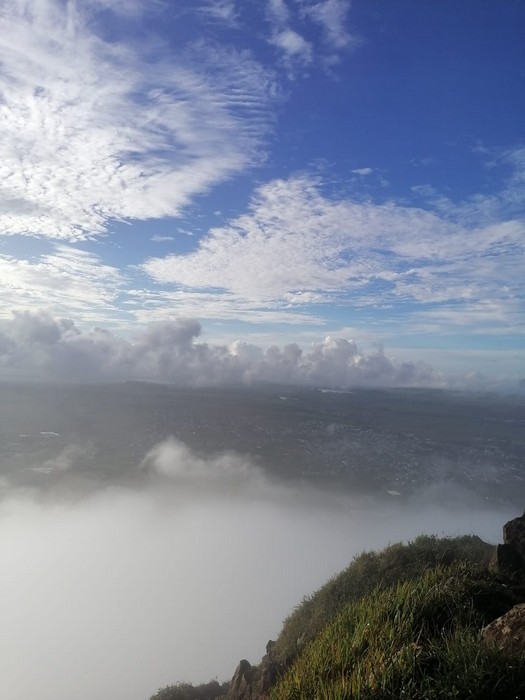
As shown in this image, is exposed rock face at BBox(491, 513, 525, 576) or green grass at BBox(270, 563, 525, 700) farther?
exposed rock face at BBox(491, 513, 525, 576)

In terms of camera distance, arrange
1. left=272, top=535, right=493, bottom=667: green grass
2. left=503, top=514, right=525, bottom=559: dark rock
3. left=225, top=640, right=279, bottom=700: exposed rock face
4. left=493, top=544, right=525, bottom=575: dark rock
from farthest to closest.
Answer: left=272, top=535, right=493, bottom=667: green grass, left=225, top=640, right=279, bottom=700: exposed rock face, left=503, top=514, right=525, bottom=559: dark rock, left=493, top=544, right=525, bottom=575: dark rock

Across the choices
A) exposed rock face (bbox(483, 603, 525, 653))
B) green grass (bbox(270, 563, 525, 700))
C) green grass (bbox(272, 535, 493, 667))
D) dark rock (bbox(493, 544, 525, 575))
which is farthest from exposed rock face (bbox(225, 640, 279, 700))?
exposed rock face (bbox(483, 603, 525, 653))

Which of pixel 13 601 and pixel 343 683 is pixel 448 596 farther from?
pixel 13 601

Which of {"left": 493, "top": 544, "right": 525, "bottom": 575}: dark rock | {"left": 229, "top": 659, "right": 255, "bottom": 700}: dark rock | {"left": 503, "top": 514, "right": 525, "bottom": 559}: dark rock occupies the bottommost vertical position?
{"left": 229, "top": 659, "right": 255, "bottom": 700}: dark rock

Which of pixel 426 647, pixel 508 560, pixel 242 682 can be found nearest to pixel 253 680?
pixel 242 682

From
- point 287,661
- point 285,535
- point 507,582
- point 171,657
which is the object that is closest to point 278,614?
point 171,657

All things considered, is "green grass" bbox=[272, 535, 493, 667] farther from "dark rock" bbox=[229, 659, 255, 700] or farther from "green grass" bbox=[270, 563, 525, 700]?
"green grass" bbox=[270, 563, 525, 700]
